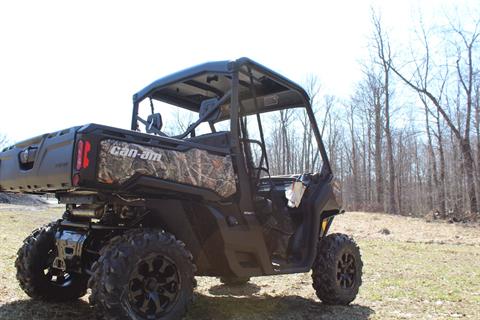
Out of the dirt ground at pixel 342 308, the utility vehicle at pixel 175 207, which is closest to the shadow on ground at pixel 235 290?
the dirt ground at pixel 342 308

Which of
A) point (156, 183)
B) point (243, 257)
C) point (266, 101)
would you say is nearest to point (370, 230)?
point (266, 101)

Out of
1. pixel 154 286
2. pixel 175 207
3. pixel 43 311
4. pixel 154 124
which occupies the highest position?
pixel 154 124

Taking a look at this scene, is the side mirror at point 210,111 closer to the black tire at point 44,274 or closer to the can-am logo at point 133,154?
the can-am logo at point 133,154

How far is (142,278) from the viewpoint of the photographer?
3643 millimetres

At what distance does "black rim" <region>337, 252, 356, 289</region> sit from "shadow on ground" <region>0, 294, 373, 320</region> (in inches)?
11.9

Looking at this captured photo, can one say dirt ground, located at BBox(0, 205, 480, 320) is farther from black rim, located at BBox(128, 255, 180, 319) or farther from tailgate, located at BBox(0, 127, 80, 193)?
tailgate, located at BBox(0, 127, 80, 193)

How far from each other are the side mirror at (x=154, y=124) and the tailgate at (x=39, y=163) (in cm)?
159

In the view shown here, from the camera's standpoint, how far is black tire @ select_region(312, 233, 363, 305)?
5.42m

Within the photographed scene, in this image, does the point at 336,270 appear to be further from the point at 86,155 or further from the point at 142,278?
the point at 86,155

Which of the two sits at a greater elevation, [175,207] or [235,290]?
[175,207]

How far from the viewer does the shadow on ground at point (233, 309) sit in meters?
4.15

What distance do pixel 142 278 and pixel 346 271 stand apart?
9.91ft

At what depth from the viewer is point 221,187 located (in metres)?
4.33

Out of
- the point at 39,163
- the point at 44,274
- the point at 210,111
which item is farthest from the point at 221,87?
the point at 44,274
